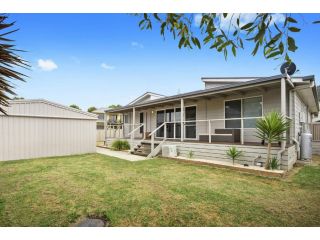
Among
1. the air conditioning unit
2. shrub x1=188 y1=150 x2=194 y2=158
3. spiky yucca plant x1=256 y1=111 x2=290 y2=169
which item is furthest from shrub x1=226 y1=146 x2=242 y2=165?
the air conditioning unit

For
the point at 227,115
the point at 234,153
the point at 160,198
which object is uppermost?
the point at 227,115

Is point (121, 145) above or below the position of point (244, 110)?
below

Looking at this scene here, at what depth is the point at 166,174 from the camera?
6.01 meters

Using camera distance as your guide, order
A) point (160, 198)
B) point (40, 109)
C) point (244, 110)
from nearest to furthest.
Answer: point (160, 198) → point (244, 110) → point (40, 109)

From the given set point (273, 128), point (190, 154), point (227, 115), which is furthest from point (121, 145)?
point (273, 128)

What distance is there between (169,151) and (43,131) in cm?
670

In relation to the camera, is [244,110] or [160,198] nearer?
[160,198]

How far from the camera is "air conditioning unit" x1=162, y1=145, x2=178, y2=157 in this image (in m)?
8.92

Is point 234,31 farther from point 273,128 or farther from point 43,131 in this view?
point 43,131

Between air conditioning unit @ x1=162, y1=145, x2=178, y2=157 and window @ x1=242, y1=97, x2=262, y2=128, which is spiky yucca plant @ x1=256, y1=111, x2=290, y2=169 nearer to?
window @ x1=242, y1=97, x2=262, y2=128

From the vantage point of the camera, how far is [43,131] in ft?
32.8

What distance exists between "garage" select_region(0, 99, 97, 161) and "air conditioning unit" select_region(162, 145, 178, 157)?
5.21 meters
